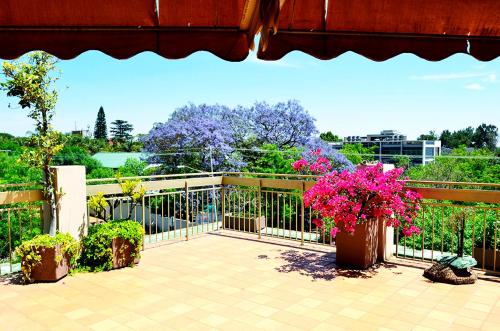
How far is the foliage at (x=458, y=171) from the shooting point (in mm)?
16703

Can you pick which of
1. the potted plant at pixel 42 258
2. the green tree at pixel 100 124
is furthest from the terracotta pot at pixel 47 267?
the green tree at pixel 100 124

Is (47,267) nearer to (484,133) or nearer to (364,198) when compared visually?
(364,198)

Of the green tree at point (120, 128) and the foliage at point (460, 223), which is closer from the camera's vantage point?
the foliage at point (460, 223)

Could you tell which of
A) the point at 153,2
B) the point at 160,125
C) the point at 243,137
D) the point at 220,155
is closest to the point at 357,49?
the point at 153,2

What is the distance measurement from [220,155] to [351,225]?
13.2 meters

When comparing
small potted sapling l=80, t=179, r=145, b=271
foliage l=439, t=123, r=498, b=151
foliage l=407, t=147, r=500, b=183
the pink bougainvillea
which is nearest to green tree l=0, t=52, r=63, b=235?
small potted sapling l=80, t=179, r=145, b=271

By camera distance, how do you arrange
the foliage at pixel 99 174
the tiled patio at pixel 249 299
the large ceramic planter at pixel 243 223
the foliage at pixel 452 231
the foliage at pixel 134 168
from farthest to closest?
the foliage at pixel 99 174 → the foliage at pixel 134 168 → the large ceramic planter at pixel 243 223 → the foliage at pixel 452 231 → the tiled patio at pixel 249 299

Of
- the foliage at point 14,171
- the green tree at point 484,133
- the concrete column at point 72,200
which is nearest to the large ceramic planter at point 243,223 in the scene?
the concrete column at point 72,200

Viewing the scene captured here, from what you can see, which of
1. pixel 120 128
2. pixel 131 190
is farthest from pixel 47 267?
pixel 120 128

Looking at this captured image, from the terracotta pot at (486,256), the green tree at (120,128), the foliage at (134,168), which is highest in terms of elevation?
the green tree at (120,128)

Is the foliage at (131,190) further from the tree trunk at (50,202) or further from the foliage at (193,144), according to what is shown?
the foliage at (193,144)

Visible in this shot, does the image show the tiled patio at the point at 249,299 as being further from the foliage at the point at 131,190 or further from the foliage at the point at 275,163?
the foliage at the point at 275,163

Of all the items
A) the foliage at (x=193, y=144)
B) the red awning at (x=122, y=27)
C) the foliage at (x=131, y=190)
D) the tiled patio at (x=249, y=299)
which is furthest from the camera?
the foliage at (x=193, y=144)

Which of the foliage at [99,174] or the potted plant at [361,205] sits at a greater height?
the potted plant at [361,205]
